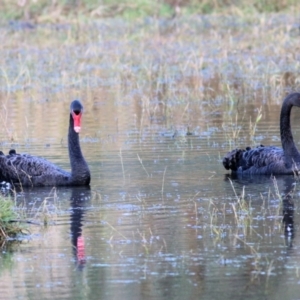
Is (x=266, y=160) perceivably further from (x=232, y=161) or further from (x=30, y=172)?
(x=30, y=172)

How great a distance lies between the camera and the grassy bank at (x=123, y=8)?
3114 centimetres

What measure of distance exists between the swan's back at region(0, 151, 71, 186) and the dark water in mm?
191

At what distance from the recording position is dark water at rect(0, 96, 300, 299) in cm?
605

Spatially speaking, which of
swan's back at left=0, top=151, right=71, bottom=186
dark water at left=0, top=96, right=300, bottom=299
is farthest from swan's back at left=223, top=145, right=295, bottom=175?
swan's back at left=0, top=151, right=71, bottom=186

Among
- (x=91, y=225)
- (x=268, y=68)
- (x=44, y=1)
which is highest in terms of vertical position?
(x=44, y=1)

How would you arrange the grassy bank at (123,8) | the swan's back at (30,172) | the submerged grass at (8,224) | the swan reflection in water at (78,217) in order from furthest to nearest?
1. the grassy bank at (123,8)
2. the swan's back at (30,172)
3. the submerged grass at (8,224)
4. the swan reflection in water at (78,217)

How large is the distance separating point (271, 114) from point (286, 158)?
4032mm

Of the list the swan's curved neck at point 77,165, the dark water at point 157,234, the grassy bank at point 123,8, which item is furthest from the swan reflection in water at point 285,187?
the grassy bank at point 123,8

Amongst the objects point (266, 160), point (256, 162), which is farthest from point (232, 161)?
point (266, 160)

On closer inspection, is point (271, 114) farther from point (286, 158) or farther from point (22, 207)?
point (22, 207)

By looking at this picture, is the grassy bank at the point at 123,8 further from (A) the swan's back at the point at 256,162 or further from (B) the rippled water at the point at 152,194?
(A) the swan's back at the point at 256,162

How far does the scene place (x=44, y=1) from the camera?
3203cm

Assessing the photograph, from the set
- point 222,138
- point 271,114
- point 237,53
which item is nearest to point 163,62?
point 237,53

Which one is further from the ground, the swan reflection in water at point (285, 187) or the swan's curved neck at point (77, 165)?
the swan's curved neck at point (77, 165)
